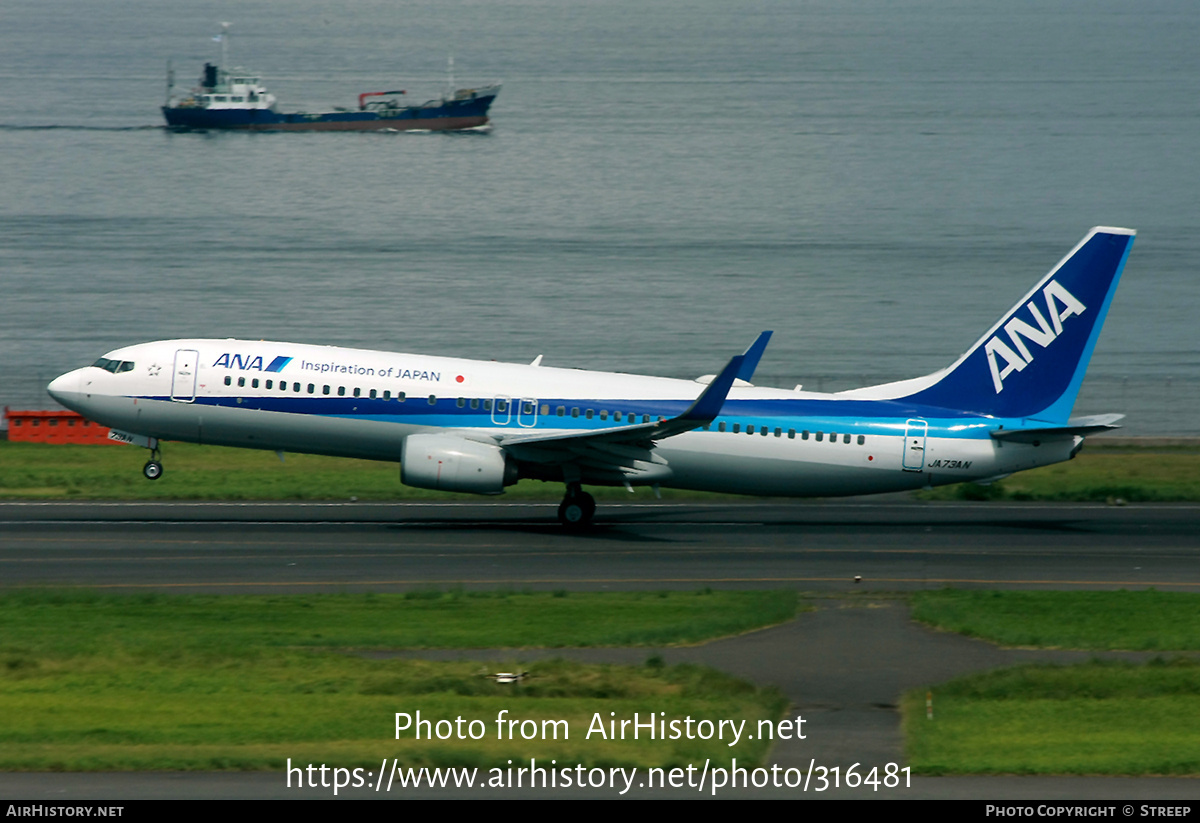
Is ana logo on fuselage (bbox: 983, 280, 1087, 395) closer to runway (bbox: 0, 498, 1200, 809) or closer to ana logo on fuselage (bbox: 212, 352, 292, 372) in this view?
runway (bbox: 0, 498, 1200, 809)

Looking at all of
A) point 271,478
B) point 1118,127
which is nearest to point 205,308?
point 271,478

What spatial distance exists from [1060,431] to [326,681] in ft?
76.0

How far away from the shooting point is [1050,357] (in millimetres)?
38938

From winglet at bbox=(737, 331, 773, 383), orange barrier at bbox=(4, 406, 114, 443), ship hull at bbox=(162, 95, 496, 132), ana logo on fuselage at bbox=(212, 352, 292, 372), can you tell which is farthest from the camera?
ship hull at bbox=(162, 95, 496, 132)

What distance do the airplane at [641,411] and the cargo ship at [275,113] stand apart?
5336 inches

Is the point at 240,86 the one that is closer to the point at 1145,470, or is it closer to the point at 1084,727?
the point at 1145,470

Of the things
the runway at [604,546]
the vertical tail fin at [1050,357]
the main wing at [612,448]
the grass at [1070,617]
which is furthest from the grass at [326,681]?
the vertical tail fin at [1050,357]

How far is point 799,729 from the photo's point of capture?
18.5 m

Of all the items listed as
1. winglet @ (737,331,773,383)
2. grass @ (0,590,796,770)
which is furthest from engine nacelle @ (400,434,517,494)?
grass @ (0,590,796,770)

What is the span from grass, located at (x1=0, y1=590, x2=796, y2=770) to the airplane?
927 centimetres

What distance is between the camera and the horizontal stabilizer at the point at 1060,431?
120 feet

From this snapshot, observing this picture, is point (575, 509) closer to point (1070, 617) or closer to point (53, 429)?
point (1070, 617)

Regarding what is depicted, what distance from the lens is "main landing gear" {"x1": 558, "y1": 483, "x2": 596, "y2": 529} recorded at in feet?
126

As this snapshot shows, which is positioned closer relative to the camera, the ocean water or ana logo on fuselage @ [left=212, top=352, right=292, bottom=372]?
ana logo on fuselage @ [left=212, top=352, right=292, bottom=372]
